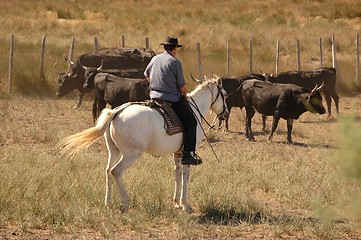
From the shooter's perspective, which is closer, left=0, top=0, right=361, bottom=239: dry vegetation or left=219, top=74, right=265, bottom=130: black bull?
left=0, top=0, right=361, bottom=239: dry vegetation

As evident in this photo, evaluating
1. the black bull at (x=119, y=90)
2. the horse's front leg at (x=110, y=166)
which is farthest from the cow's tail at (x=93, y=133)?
the black bull at (x=119, y=90)

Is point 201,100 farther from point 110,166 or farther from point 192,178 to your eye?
point 110,166

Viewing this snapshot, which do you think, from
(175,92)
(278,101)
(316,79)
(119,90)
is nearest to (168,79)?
(175,92)

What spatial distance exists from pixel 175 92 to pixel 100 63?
14.1 m

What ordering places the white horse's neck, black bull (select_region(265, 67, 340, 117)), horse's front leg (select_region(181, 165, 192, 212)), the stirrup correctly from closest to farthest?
1. the stirrup
2. horse's front leg (select_region(181, 165, 192, 212))
3. the white horse's neck
4. black bull (select_region(265, 67, 340, 117))

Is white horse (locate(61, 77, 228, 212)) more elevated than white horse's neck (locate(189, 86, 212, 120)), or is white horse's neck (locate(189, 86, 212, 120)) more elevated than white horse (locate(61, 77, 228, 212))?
white horse's neck (locate(189, 86, 212, 120))

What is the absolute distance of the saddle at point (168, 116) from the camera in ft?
35.2

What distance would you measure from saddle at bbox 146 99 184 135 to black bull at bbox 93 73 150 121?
7815 millimetres

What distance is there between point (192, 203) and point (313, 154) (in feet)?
18.4

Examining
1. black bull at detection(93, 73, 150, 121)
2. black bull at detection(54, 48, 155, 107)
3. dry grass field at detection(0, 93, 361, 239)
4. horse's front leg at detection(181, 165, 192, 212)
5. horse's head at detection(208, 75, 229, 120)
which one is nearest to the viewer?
dry grass field at detection(0, 93, 361, 239)

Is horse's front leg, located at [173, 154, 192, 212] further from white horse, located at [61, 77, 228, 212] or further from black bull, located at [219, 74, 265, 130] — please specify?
black bull, located at [219, 74, 265, 130]

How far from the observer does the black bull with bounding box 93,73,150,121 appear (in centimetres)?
1877

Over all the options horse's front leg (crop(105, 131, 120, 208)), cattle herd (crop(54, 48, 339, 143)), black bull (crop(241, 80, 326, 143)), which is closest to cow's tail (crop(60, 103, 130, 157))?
horse's front leg (crop(105, 131, 120, 208))

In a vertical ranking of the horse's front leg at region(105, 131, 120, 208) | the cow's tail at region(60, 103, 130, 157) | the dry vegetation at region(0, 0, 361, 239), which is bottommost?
the dry vegetation at region(0, 0, 361, 239)
